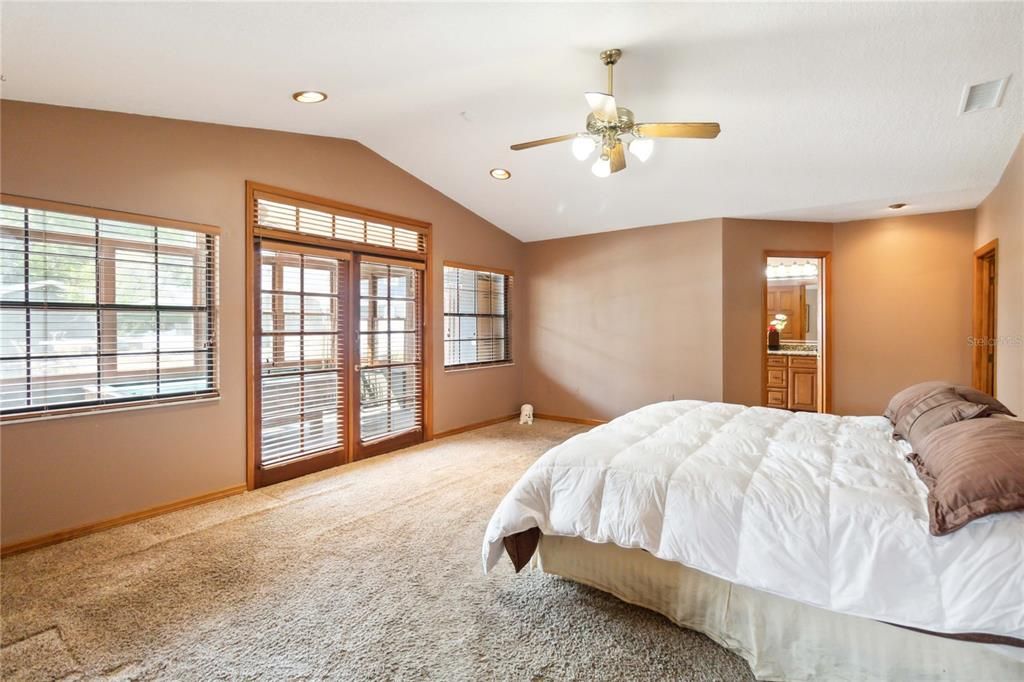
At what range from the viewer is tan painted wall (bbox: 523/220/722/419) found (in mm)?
5336

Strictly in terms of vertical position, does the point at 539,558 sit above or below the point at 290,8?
below

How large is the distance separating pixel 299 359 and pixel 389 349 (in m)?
0.94

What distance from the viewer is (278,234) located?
153 inches

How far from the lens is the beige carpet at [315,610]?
1843mm

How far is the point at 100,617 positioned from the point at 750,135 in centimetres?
465

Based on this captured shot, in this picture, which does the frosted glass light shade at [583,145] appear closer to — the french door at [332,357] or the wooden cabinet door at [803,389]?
the french door at [332,357]

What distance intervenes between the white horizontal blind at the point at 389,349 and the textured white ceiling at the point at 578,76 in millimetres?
1249

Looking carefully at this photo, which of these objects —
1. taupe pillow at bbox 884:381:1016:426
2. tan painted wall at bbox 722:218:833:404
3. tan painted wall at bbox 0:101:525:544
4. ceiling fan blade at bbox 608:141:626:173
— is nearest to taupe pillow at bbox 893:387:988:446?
taupe pillow at bbox 884:381:1016:426

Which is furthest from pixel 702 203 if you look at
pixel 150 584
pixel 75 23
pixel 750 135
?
pixel 150 584

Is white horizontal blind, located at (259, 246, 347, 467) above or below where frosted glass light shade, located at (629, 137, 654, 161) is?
below

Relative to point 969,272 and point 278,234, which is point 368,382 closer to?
point 278,234

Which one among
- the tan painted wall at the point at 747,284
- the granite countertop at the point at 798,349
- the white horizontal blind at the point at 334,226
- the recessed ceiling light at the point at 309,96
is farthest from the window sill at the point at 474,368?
the granite countertop at the point at 798,349

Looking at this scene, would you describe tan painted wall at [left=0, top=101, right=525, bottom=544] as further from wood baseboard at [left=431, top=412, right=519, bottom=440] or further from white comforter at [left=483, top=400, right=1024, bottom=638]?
white comforter at [left=483, top=400, right=1024, bottom=638]

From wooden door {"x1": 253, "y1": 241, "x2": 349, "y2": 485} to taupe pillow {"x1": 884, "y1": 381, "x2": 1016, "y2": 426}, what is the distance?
4035 millimetres
